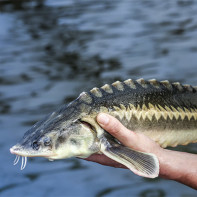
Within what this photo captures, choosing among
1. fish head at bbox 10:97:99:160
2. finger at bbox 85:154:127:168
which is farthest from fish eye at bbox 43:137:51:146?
finger at bbox 85:154:127:168

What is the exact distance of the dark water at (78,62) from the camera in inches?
143

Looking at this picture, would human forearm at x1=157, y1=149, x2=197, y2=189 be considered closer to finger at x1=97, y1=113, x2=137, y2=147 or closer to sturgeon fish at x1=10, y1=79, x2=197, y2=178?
sturgeon fish at x1=10, y1=79, x2=197, y2=178

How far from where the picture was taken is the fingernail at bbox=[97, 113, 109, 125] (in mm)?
1947

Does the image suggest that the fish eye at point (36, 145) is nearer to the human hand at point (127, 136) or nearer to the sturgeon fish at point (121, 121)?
the sturgeon fish at point (121, 121)

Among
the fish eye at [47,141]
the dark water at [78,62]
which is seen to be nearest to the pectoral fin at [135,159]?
the fish eye at [47,141]

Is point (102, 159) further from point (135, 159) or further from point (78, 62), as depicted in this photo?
point (78, 62)

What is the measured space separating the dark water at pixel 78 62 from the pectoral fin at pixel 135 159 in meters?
1.61

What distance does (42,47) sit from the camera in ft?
22.7

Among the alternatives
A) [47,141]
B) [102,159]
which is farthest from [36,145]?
[102,159]

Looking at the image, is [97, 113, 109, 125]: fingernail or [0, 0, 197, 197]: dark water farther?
[0, 0, 197, 197]: dark water

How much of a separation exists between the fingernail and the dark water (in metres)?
1.66

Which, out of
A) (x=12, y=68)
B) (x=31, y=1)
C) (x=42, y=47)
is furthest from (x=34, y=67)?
(x=31, y=1)

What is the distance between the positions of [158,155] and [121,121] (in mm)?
281

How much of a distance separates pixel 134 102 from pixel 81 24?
5.83 meters
